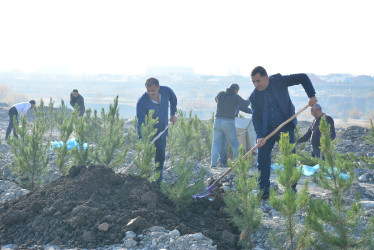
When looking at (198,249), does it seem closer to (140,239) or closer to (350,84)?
(140,239)

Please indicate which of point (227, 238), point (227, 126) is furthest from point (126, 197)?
point (227, 126)

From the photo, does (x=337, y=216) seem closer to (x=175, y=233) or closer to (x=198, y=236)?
(x=198, y=236)

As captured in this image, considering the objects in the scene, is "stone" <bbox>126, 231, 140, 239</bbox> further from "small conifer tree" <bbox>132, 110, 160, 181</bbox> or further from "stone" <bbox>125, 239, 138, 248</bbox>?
"small conifer tree" <bbox>132, 110, 160, 181</bbox>

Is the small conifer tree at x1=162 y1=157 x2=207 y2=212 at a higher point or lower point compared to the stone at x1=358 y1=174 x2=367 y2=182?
higher

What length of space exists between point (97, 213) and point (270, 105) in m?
2.44

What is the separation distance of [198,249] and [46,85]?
322 feet

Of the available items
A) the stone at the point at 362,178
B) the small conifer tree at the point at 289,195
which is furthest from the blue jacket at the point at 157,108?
the stone at the point at 362,178

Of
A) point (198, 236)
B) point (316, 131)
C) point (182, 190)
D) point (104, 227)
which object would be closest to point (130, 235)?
point (104, 227)

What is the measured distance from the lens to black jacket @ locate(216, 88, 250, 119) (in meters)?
8.34

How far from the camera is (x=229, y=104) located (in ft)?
27.4

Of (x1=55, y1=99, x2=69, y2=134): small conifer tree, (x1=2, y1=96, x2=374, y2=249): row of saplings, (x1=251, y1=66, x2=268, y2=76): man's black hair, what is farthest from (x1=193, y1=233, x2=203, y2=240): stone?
(x1=55, y1=99, x2=69, y2=134): small conifer tree

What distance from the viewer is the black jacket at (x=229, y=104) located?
8344mm

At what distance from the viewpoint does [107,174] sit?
519cm

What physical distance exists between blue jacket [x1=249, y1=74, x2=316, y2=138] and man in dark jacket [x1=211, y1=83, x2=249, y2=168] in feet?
9.23
